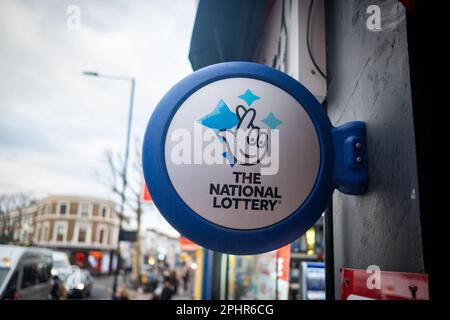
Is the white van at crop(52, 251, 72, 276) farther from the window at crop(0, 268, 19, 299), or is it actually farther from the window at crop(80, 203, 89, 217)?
the window at crop(80, 203, 89, 217)

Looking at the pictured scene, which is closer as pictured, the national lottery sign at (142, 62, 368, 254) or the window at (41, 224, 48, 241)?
the national lottery sign at (142, 62, 368, 254)

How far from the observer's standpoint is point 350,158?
4.14ft

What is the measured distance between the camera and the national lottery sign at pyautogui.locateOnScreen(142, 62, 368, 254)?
3.88ft

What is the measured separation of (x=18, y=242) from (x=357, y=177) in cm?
2449

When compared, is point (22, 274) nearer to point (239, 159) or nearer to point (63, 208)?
point (239, 159)

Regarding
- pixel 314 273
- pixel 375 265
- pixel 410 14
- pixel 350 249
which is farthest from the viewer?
pixel 314 273

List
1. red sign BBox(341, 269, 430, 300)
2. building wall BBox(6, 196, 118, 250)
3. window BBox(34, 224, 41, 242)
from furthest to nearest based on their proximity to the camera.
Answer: building wall BBox(6, 196, 118, 250), window BBox(34, 224, 41, 242), red sign BBox(341, 269, 430, 300)

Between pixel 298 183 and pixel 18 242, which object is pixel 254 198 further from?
pixel 18 242

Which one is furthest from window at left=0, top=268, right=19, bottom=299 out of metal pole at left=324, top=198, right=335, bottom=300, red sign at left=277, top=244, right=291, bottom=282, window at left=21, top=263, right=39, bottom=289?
metal pole at left=324, top=198, right=335, bottom=300

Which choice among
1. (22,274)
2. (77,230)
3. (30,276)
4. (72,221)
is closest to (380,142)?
(22,274)

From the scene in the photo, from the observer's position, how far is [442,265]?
0.95 m
